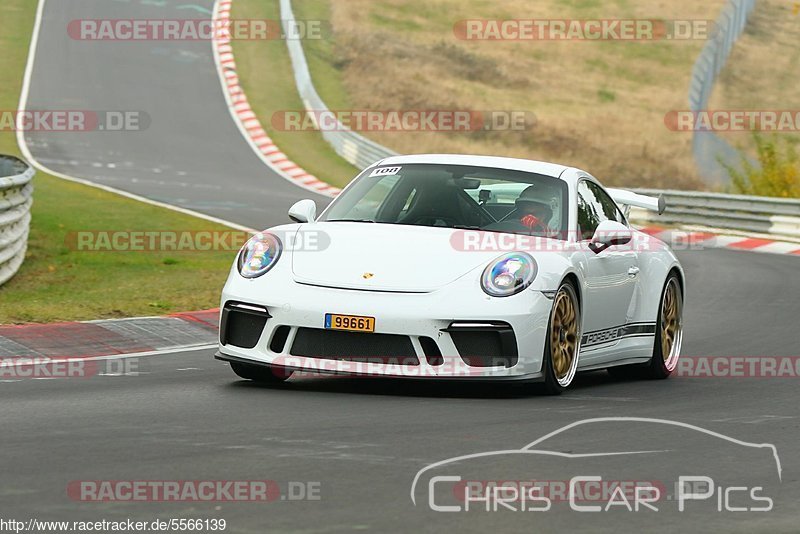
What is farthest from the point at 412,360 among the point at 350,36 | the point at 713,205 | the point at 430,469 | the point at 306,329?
the point at 350,36

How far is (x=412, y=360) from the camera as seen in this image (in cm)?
819

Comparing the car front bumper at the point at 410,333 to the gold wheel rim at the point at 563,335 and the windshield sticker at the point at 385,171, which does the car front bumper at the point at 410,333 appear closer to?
the gold wheel rim at the point at 563,335

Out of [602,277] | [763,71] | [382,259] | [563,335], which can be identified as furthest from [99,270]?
[763,71]

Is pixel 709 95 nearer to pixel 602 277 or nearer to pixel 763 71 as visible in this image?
pixel 763 71

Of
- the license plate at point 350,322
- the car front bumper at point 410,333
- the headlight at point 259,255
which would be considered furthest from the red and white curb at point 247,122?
the license plate at point 350,322

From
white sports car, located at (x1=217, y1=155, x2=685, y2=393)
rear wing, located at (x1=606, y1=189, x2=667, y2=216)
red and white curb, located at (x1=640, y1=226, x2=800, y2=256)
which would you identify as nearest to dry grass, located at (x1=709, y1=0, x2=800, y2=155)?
red and white curb, located at (x1=640, y1=226, x2=800, y2=256)

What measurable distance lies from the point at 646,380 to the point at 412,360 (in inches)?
107

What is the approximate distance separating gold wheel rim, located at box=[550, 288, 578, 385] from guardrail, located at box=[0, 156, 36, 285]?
7.84 meters

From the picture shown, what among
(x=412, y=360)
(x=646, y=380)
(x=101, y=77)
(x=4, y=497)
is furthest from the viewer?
(x=101, y=77)

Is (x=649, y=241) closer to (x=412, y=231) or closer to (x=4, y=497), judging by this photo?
(x=412, y=231)

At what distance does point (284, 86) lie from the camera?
1610 inches

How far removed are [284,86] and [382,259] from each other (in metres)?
32.9

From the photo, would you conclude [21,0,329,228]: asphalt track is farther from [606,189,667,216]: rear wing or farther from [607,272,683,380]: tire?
[607,272,683,380]: tire

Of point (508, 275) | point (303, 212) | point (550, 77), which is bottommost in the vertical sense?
point (508, 275)
